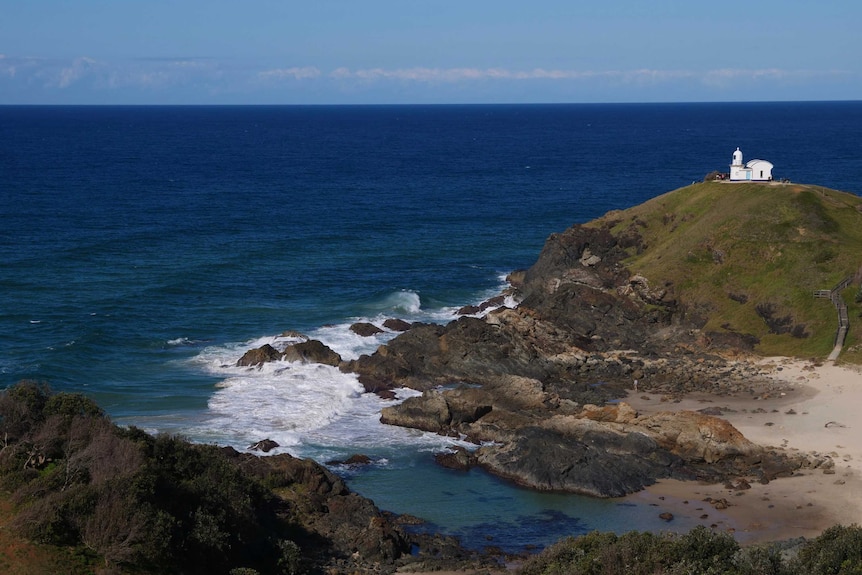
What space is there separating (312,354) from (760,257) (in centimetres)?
3566

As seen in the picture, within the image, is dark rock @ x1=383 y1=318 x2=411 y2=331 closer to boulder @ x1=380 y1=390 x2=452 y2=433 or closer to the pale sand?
boulder @ x1=380 y1=390 x2=452 y2=433

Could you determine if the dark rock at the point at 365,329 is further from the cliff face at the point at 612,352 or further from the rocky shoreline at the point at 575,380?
the cliff face at the point at 612,352

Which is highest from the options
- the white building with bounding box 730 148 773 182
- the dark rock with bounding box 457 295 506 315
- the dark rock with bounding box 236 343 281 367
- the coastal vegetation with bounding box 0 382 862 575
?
the white building with bounding box 730 148 773 182

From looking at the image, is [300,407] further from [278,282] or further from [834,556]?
[834,556]

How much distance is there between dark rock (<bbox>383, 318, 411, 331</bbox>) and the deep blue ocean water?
7.92ft

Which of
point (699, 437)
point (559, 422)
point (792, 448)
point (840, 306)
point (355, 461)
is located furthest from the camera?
point (840, 306)

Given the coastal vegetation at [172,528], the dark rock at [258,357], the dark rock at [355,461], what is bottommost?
the dark rock at [355,461]

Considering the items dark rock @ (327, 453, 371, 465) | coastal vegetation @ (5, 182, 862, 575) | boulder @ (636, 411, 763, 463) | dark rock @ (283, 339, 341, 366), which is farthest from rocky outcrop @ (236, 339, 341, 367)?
boulder @ (636, 411, 763, 463)

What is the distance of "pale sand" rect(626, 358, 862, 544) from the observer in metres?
43.1

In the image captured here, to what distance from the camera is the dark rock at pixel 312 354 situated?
65312 mm

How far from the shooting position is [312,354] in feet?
215

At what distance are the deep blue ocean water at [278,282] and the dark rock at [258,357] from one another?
2.87 ft

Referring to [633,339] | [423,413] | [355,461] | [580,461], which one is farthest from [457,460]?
[633,339]

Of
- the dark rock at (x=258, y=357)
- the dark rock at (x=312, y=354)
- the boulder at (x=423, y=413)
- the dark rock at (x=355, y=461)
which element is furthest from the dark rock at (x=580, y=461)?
the dark rock at (x=258, y=357)
